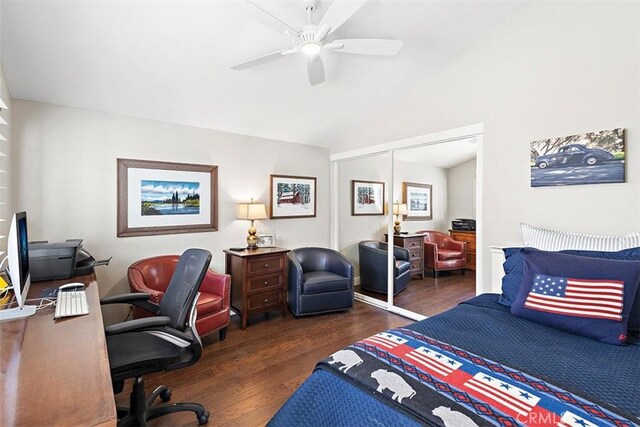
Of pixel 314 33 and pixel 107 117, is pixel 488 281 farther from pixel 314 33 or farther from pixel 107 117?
pixel 107 117

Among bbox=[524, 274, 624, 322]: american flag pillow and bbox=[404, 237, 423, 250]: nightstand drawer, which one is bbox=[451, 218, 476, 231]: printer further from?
bbox=[524, 274, 624, 322]: american flag pillow

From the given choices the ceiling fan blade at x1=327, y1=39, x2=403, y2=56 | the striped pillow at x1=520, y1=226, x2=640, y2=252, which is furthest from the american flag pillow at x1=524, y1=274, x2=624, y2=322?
the ceiling fan blade at x1=327, y1=39, x2=403, y2=56

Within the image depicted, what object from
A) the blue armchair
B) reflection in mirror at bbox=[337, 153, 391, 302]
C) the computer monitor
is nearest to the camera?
the computer monitor

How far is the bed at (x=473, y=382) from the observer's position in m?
0.91

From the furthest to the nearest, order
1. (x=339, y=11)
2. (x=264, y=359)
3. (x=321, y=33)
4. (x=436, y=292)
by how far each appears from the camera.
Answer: (x=436, y=292)
(x=264, y=359)
(x=321, y=33)
(x=339, y=11)

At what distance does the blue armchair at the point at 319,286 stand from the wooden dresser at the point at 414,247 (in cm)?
74

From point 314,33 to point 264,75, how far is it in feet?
3.42

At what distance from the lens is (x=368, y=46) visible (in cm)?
223

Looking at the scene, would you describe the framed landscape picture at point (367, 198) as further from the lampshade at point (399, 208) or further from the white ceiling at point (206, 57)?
the white ceiling at point (206, 57)

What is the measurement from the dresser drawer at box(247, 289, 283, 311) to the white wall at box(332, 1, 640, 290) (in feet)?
7.26

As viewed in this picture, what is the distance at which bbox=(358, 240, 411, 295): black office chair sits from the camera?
151 inches

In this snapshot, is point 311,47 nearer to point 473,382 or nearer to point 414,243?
point 473,382

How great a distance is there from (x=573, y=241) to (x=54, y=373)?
110 inches

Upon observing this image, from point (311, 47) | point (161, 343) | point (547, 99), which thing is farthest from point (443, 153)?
point (161, 343)
